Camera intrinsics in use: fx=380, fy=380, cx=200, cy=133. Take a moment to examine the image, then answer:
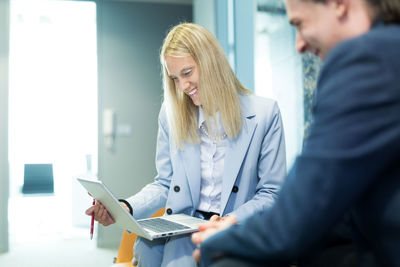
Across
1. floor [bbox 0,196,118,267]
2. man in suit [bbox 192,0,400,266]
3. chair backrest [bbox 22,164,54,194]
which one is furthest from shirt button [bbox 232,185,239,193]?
chair backrest [bbox 22,164,54,194]

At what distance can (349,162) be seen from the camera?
1.57ft

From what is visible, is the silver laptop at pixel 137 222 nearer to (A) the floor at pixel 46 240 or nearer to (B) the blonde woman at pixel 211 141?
(B) the blonde woman at pixel 211 141

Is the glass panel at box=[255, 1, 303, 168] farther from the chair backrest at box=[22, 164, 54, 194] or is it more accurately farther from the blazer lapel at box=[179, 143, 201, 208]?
the chair backrest at box=[22, 164, 54, 194]

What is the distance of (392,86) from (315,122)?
4.2 inches

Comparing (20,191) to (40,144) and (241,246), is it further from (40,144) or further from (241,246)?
(241,246)

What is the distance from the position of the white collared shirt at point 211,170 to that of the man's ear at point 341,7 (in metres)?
0.87

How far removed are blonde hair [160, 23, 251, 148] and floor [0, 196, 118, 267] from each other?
2039 mm

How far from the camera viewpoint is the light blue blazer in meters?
1.31

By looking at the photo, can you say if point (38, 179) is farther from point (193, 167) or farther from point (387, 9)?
point (387, 9)

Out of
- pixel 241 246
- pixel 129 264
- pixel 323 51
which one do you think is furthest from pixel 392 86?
pixel 129 264

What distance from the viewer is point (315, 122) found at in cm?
53

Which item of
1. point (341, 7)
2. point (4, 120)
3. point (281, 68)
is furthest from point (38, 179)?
point (341, 7)

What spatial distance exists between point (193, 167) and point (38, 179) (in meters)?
3.22

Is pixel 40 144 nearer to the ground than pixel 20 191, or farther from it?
farther from it
